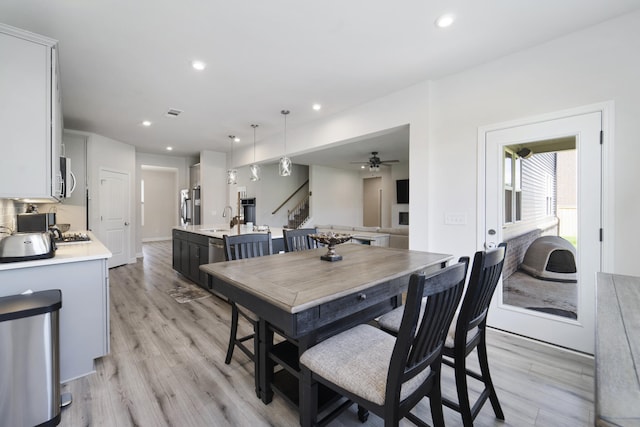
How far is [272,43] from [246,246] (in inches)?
70.9

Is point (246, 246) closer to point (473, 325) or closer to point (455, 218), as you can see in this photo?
point (473, 325)

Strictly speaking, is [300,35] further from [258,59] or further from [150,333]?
[150,333]

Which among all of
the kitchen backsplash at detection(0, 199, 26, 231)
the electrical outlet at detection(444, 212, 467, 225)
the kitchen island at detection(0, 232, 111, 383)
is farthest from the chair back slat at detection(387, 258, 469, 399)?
the kitchen backsplash at detection(0, 199, 26, 231)

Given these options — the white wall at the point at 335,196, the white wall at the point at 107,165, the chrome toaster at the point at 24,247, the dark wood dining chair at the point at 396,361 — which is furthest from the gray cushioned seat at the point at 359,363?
the white wall at the point at 335,196

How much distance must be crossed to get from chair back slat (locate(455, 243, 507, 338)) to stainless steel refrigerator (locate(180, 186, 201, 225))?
264 inches

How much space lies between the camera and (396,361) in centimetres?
104

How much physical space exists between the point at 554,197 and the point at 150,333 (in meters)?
4.02

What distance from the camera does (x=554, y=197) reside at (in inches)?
98.4

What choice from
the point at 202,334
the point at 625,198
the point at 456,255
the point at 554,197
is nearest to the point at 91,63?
the point at 202,334

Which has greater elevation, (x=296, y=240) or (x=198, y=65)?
(x=198, y=65)

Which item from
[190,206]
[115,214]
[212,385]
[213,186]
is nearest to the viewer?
[212,385]

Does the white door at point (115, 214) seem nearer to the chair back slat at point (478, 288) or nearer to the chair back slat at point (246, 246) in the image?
the chair back slat at point (246, 246)

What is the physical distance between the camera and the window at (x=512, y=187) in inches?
108

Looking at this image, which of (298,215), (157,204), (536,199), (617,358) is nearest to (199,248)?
(536,199)
